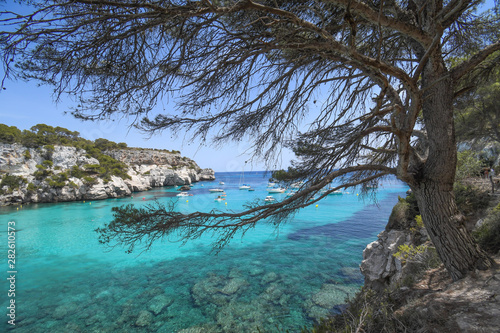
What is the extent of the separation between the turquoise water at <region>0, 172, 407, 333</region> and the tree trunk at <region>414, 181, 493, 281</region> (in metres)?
1.31

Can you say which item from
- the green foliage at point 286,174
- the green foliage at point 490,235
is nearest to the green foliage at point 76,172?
the green foliage at point 286,174

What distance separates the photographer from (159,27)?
2.46m

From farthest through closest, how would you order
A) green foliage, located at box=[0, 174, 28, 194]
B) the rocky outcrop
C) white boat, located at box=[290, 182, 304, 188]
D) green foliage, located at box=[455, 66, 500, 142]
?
green foliage, located at box=[0, 174, 28, 194] → green foliage, located at box=[455, 66, 500, 142] → the rocky outcrop → white boat, located at box=[290, 182, 304, 188]

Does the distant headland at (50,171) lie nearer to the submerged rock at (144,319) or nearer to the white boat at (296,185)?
the submerged rock at (144,319)

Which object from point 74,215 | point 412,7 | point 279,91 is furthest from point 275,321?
point 74,215

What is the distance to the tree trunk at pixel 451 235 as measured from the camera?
8.85 ft

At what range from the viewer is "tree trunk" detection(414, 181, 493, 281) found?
2.70m

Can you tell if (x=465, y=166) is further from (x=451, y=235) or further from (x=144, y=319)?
(x=144, y=319)

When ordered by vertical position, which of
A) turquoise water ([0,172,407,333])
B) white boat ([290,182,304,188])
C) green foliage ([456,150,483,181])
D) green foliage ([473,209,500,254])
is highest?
green foliage ([456,150,483,181])

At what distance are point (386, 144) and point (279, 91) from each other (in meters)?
2.22

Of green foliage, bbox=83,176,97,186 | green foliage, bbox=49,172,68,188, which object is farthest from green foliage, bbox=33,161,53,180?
green foliage, bbox=83,176,97,186

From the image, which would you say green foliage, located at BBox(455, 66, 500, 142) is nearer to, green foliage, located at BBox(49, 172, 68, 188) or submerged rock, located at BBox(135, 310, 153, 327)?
submerged rock, located at BBox(135, 310, 153, 327)

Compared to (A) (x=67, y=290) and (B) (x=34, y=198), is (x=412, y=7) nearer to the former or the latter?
(A) (x=67, y=290)

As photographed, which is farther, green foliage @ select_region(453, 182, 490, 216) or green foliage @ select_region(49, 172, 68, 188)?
green foliage @ select_region(49, 172, 68, 188)
